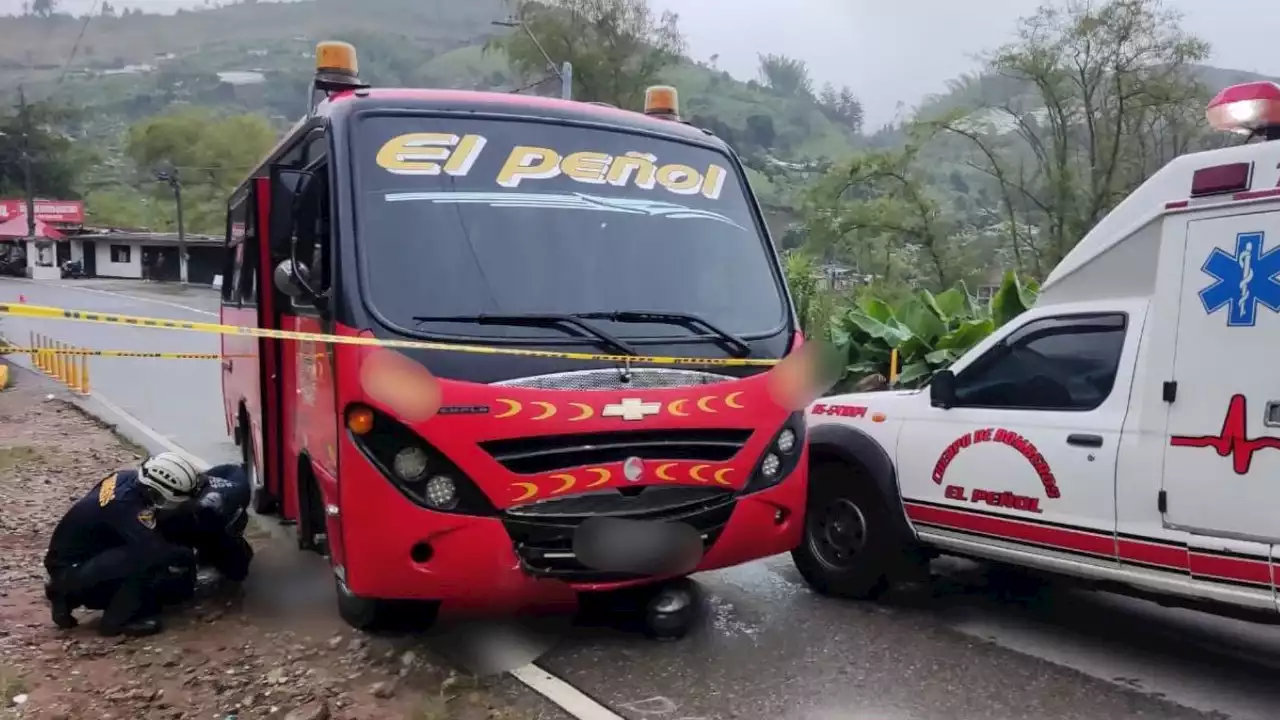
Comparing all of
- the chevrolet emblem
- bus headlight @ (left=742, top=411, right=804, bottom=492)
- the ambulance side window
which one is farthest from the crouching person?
the ambulance side window

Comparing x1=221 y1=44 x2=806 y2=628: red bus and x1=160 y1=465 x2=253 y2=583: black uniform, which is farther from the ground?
x1=221 y1=44 x2=806 y2=628: red bus

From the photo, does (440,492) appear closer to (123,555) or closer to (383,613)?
(383,613)

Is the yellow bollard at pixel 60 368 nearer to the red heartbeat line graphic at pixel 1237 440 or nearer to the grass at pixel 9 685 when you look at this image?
the grass at pixel 9 685

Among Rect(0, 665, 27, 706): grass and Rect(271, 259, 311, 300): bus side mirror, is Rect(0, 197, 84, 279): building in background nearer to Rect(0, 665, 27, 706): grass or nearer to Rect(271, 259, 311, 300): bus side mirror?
Rect(0, 665, 27, 706): grass

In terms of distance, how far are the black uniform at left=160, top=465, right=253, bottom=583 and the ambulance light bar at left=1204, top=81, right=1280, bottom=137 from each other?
5.18 meters

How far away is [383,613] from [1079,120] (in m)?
34.2

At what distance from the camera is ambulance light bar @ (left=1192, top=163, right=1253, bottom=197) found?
432cm

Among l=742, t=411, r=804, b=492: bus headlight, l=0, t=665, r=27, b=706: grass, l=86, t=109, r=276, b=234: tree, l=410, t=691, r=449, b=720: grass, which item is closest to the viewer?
l=410, t=691, r=449, b=720: grass

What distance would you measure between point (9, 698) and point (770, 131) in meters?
117

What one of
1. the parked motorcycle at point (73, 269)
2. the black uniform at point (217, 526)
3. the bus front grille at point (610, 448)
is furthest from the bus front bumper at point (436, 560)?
the parked motorcycle at point (73, 269)

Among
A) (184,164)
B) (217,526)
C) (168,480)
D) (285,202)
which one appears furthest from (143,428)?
(184,164)

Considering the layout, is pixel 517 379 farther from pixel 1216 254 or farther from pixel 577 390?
pixel 1216 254

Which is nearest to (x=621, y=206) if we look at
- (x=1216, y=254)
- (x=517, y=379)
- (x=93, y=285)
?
(x=517, y=379)

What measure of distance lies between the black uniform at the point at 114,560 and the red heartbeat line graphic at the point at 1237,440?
15.3ft
